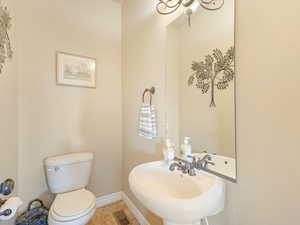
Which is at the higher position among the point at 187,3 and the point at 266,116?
the point at 187,3

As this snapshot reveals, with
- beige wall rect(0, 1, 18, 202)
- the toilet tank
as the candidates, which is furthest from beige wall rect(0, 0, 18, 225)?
the toilet tank

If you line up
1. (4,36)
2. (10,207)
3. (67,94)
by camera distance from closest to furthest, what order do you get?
(10,207)
(4,36)
(67,94)

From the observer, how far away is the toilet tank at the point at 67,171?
1.55m

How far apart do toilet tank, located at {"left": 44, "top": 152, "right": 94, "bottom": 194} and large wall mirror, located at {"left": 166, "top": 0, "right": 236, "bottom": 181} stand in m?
1.08

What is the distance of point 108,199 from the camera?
6.77ft

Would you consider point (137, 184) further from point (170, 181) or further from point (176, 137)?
point (176, 137)

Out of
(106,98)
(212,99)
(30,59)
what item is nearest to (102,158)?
(106,98)

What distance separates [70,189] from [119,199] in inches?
30.6

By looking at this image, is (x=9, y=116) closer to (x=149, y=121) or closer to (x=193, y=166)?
(x=149, y=121)

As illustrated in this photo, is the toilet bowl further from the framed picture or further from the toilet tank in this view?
the framed picture

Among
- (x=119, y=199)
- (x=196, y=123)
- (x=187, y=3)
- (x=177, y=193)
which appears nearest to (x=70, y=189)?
(x=119, y=199)

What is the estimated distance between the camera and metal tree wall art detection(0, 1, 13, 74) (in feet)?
3.90

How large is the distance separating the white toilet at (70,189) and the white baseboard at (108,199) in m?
0.45

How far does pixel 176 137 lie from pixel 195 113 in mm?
270
